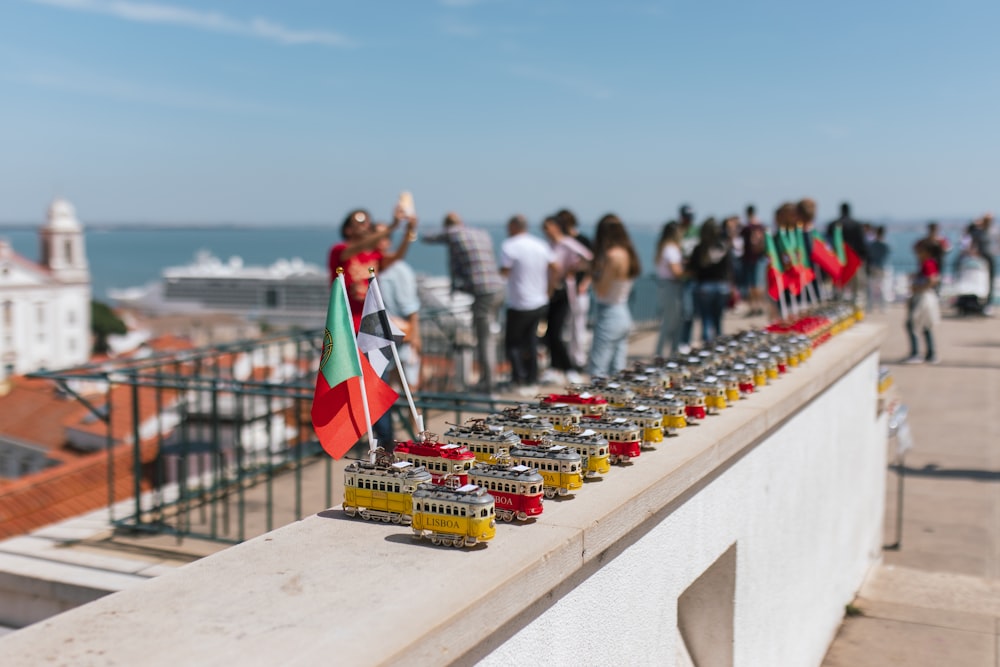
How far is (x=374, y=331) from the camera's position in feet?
12.3

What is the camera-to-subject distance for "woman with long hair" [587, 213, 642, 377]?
9.27 meters

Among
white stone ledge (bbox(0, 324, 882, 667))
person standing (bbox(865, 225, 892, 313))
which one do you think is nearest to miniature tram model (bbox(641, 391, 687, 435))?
→ white stone ledge (bbox(0, 324, 882, 667))

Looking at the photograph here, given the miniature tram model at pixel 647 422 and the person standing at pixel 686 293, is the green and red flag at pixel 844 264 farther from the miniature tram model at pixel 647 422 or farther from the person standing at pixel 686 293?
the miniature tram model at pixel 647 422

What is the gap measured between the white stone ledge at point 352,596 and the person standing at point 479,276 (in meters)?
7.30

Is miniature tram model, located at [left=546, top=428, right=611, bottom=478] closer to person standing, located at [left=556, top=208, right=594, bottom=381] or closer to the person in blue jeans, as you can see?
person standing, located at [left=556, top=208, right=594, bottom=381]

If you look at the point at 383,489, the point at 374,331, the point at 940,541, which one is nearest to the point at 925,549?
the point at 940,541

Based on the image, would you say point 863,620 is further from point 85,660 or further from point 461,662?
Answer: point 85,660

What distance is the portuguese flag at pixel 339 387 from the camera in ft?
11.6

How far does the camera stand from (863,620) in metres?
7.67

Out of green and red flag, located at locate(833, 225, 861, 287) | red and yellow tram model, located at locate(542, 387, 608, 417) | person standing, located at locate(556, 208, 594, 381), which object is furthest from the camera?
person standing, located at locate(556, 208, 594, 381)

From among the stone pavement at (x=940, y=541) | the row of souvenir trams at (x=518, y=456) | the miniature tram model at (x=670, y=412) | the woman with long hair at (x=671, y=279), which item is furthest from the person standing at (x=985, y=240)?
the miniature tram model at (x=670, y=412)

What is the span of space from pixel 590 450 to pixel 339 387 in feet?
3.24

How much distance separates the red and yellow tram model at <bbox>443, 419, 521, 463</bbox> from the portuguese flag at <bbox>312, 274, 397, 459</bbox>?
33 cm

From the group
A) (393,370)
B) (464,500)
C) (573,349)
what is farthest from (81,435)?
(464,500)
